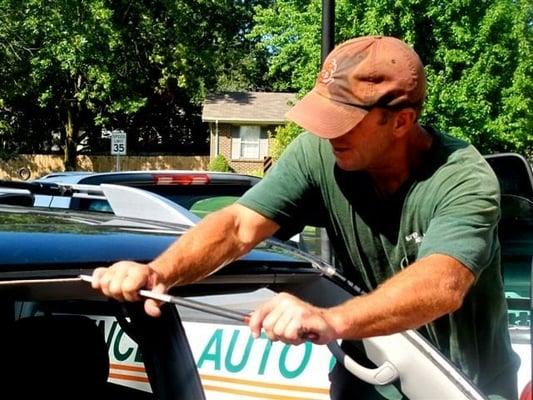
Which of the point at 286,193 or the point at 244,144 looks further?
the point at 244,144

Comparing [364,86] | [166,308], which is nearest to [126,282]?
[166,308]

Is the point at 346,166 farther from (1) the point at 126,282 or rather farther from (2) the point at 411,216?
(1) the point at 126,282

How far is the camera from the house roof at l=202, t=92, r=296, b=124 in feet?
105

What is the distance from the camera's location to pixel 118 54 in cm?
2930

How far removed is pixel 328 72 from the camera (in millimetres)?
2365

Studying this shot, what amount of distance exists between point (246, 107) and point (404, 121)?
30.9 m

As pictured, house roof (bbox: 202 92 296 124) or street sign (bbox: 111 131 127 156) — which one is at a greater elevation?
street sign (bbox: 111 131 127 156)

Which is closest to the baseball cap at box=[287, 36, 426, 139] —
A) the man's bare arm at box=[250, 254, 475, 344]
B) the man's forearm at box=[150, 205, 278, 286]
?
the man's forearm at box=[150, 205, 278, 286]

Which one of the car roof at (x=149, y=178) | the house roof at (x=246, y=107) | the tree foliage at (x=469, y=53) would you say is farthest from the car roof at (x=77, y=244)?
the house roof at (x=246, y=107)

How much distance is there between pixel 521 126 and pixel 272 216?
59.4ft

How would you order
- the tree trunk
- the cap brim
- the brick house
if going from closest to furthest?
1. the cap brim
2. the tree trunk
3. the brick house

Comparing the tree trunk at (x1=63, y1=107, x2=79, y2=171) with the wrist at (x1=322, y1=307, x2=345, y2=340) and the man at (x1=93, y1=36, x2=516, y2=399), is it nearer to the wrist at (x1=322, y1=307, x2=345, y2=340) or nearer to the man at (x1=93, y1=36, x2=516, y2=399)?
the man at (x1=93, y1=36, x2=516, y2=399)

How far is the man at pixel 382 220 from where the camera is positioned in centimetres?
191

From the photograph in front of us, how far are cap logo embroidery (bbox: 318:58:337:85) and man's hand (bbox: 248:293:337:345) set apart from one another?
2.68ft
